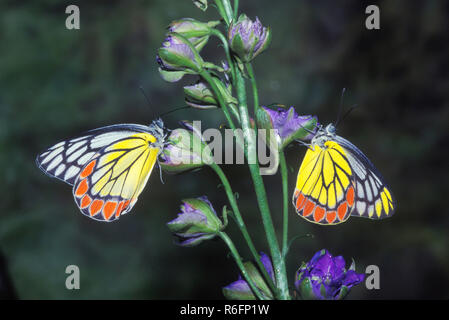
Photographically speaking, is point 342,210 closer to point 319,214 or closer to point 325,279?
point 319,214

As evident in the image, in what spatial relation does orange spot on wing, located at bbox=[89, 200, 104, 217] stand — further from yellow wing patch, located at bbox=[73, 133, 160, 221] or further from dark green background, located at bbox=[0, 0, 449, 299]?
dark green background, located at bbox=[0, 0, 449, 299]

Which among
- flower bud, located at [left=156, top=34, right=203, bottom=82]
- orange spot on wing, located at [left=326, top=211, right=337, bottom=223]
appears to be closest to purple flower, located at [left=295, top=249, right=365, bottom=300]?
orange spot on wing, located at [left=326, top=211, right=337, bottom=223]

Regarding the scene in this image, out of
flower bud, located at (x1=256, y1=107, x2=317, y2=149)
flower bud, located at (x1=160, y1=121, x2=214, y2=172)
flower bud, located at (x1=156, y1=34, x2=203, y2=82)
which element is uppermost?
flower bud, located at (x1=156, y1=34, x2=203, y2=82)

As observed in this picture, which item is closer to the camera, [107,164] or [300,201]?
[300,201]

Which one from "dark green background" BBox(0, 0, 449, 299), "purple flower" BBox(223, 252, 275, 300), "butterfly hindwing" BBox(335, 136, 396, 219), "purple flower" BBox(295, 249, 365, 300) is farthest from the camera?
"dark green background" BBox(0, 0, 449, 299)

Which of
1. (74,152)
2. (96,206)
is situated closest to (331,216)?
(96,206)
